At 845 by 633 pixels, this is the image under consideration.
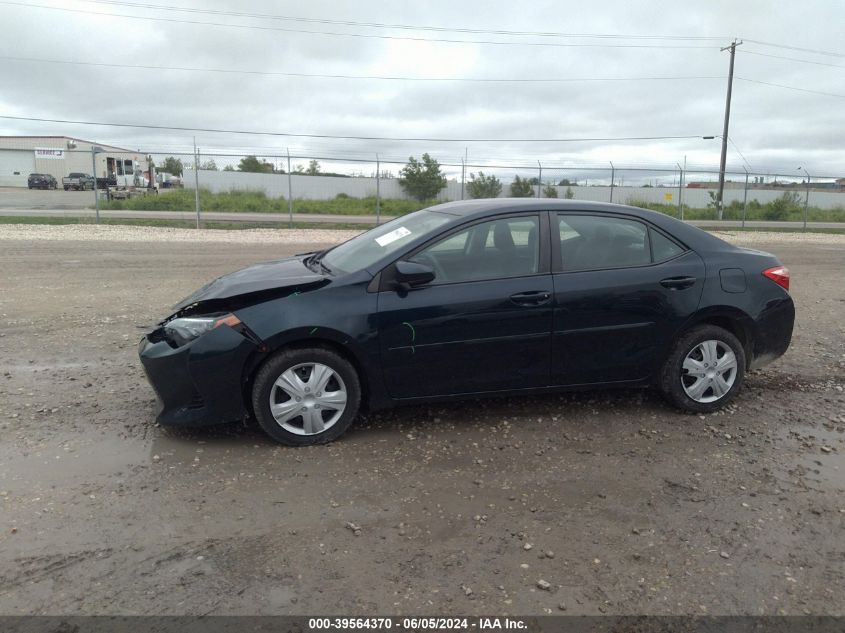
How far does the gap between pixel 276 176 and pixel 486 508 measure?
38960 millimetres

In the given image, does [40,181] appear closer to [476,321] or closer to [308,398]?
[308,398]

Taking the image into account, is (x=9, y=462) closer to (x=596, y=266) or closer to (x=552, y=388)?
(x=552, y=388)

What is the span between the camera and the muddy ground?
273 centimetres

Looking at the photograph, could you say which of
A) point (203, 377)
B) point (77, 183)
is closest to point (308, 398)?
point (203, 377)

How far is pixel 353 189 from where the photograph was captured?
3994cm

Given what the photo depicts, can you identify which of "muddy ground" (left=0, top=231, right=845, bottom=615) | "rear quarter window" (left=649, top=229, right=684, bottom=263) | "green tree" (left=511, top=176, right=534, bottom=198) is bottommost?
"muddy ground" (left=0, top=231, right=845, bottom=615)

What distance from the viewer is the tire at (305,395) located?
400 cm

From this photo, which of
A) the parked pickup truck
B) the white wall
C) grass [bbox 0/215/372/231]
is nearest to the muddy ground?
grass [bbox 0/215/372/231]

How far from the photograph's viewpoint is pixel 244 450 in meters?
4.05

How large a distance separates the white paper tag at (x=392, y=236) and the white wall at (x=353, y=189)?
2682 cm

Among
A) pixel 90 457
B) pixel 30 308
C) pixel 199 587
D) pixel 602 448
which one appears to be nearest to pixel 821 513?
pixel 602 448

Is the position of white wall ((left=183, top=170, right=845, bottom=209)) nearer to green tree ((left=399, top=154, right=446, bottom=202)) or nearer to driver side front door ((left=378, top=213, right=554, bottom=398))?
green tree ((left=399, top=154, right=446, bottom=202))

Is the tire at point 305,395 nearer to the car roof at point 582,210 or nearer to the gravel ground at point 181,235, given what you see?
the car roof at point 582,210

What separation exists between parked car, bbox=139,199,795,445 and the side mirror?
0.01m
